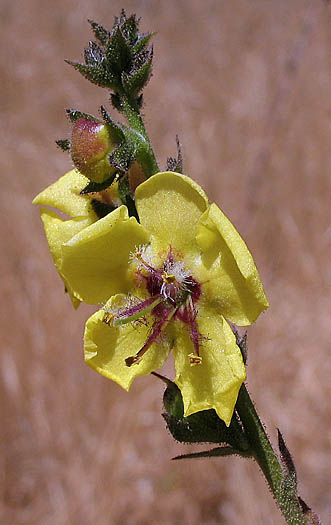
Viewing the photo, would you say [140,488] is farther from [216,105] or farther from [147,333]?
[216,105]

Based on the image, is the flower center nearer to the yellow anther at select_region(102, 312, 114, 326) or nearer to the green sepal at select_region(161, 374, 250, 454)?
the yellow anther at select_region(102, 312, 114, 326)

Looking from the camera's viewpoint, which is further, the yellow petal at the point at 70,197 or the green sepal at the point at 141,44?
the yellow petal at the point at 70,197

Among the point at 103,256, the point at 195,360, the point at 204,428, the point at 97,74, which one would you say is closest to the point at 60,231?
the point at 103,256

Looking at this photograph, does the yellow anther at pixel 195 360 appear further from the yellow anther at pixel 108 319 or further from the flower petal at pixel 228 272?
the yellow anther at pixel 108 319

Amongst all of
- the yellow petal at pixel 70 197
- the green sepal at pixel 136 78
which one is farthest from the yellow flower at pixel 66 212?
the green sepal at pixel 136 78

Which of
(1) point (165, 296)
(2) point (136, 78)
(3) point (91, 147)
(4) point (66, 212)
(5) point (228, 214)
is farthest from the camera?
(5) point (228, 214)

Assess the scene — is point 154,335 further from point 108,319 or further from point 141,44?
point 141,44

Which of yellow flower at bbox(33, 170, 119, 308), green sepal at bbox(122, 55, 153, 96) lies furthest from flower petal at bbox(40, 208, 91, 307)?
green sepal at bbox(122, 55, 153, 96)
